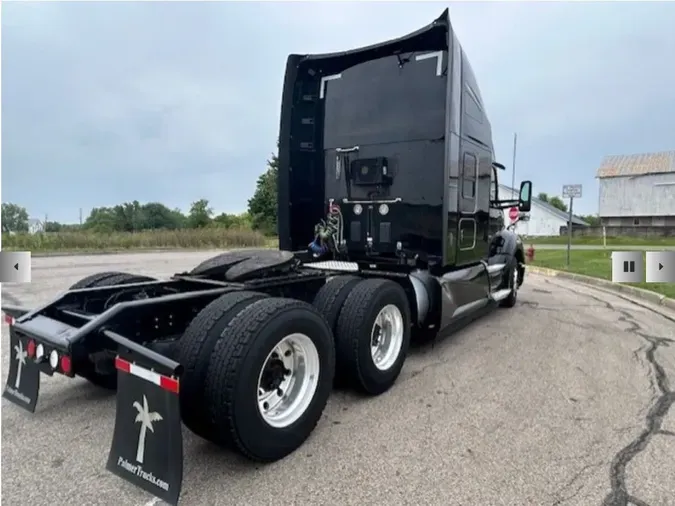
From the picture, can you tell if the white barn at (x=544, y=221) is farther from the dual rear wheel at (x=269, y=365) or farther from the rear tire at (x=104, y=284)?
the rear tire at (x=104, y=284)

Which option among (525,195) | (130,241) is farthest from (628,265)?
(130,241)

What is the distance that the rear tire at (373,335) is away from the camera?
11.3 feet

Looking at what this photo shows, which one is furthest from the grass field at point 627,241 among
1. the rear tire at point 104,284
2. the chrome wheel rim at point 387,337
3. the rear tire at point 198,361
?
the rear tire at point 198,361

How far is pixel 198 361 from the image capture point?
2.42m

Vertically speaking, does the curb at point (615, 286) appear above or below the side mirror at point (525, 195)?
below

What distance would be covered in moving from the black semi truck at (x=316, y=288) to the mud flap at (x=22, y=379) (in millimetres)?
13

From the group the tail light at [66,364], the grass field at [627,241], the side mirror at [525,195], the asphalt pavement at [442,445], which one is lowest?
the asphalt pavement at [442,445]

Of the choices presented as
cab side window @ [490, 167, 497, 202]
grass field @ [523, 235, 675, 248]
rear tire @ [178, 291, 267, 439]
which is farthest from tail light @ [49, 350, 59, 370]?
grass field @ [523, 235, 675, 248]

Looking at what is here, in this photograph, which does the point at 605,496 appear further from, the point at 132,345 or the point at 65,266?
the point at 65,266

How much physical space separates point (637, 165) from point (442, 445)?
5000 cm

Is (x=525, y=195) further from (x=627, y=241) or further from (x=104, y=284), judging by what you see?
(x=627, y=241)

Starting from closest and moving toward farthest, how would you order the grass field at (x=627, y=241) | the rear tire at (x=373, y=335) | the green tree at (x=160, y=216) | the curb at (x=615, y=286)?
the rear tire at (x=373, y=335) → the curb at (x=615, y=286) → the grass field at (x=627, y=241) → the green tree at (x=160, y=216)

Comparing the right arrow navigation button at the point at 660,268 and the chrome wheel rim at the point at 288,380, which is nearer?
the chrome wheel rim at the point at 288,380

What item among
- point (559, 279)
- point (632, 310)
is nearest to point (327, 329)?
point (632, 310)
